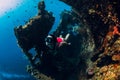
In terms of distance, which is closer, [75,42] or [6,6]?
[75,42]

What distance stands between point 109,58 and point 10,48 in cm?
3437

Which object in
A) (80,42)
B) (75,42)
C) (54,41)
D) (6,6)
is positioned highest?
(6,6)

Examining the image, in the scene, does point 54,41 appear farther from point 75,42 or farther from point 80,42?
point 75,42

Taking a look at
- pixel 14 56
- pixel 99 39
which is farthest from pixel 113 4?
pixel 14 56

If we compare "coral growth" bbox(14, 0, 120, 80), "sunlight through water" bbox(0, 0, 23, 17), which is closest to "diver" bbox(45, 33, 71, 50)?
"coral growth" bbox(14, 0, 120, 80)

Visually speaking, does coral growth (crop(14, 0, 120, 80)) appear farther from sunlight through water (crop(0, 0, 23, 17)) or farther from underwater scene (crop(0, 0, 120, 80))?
sunlight through water (crop(0, 0, 23, 17))

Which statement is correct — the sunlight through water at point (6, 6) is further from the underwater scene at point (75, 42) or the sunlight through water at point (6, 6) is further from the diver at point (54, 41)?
the diver at point (54, 41)

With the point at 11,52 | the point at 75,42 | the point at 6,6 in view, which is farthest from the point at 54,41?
the point at 6,6

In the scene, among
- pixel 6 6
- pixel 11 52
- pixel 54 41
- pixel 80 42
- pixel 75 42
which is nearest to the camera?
pixel 54 41

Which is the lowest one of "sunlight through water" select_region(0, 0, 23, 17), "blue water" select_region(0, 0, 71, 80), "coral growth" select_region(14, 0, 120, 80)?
"coral growth" select_region(14, 0, 120, 80)

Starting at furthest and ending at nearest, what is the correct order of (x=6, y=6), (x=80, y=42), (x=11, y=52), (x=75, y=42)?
1. (x=6, y=6)
2. (x=11, y=52)
3. (x=75, y=42)
4. (x=80, y=42)

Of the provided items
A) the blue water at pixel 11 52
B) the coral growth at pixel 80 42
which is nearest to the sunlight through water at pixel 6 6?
the blue water at pixel 11 52

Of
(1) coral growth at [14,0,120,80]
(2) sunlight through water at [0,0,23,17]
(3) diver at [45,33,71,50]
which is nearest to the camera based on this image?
(1) coral growth at [14,0,120,80]

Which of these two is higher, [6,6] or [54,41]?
[6,6]
